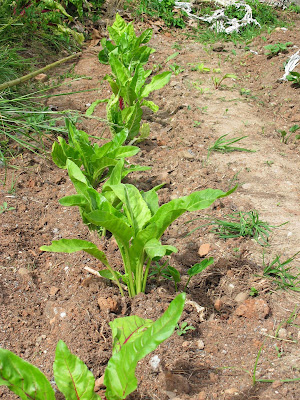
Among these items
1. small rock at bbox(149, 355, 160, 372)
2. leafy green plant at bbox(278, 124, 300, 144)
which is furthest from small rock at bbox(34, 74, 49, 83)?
small rock at bbox(149, 355, 160, 372)

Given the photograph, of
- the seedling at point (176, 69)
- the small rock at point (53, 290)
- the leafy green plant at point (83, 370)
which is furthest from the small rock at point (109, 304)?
the seedling at point (176, 69)

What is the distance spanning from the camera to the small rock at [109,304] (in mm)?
1902

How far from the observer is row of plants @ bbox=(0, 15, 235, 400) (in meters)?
1.30

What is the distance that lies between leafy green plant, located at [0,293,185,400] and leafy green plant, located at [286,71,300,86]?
11.8 ft

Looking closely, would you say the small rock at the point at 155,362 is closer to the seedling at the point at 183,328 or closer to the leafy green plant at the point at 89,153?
the seedling at the point at 183,328

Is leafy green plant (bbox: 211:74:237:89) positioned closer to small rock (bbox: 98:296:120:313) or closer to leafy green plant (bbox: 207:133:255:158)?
leafy green plant (bbox: 207:133:255:158)

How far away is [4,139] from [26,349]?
184 centimetres

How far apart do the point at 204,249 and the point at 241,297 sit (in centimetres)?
36

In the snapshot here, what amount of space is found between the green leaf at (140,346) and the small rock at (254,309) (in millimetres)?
704

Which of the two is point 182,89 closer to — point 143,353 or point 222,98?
point 222,98

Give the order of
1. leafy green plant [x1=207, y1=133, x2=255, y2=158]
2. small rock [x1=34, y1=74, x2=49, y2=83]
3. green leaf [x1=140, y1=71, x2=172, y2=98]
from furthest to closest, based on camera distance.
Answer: small rock [x1=34, y1=74, x2=49, y2=83], green leaf [x1=140, y1=71, x2=172, y2=98], leafy green plant [x1=207, y1=133, x2=255, y2=158]

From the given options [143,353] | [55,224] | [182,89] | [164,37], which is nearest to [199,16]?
[164,37]

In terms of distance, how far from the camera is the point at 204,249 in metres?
2.26

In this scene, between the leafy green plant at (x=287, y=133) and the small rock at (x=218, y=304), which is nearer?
the small rock at (x=218, y=304)
